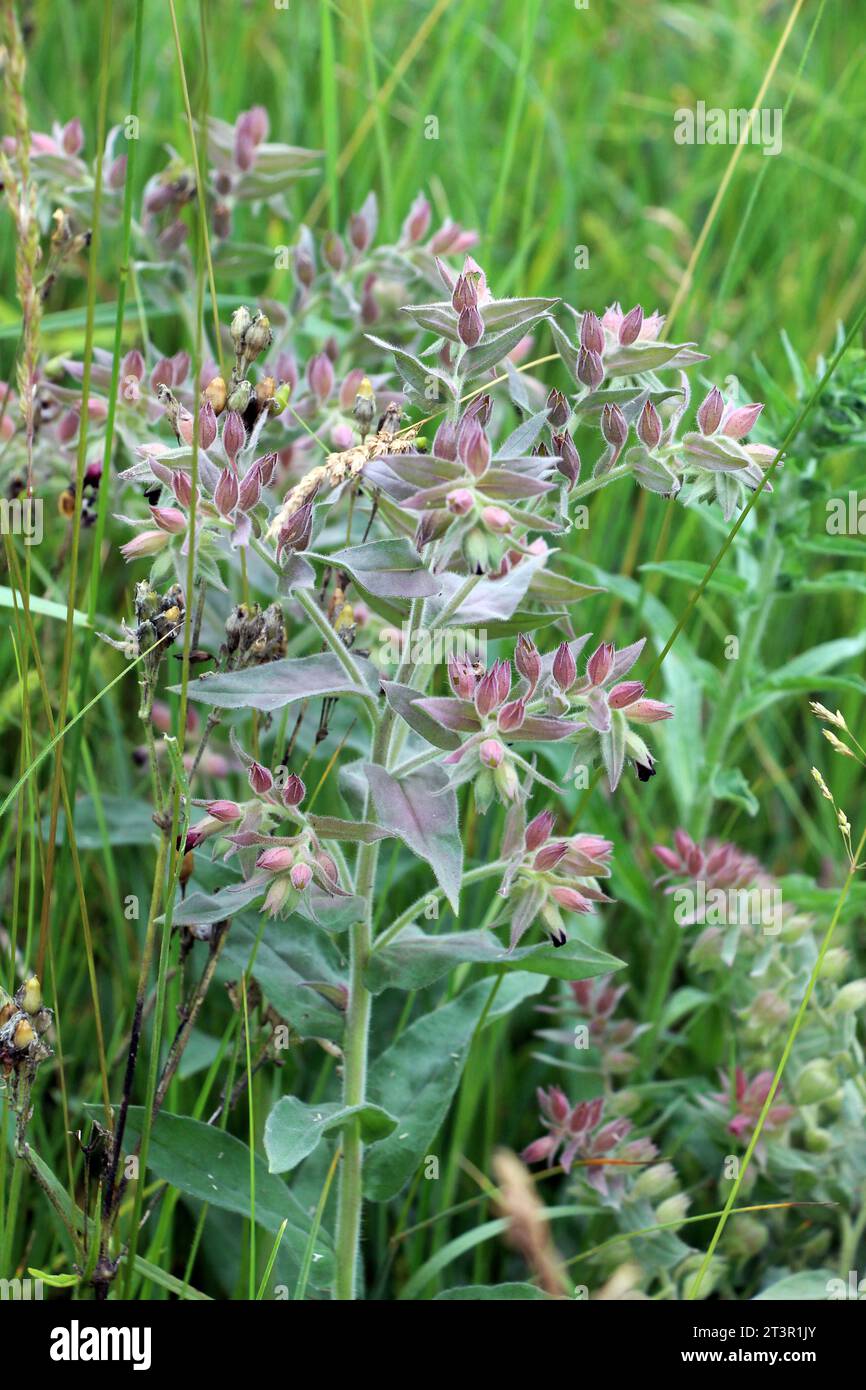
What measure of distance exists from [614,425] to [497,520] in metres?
0.33

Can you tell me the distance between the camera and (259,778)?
1.55m

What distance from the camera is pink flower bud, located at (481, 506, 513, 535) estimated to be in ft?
4.42

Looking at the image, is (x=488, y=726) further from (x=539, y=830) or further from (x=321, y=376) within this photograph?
(x=321, y=376)

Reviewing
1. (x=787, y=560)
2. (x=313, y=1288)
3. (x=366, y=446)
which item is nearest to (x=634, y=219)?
(x=787, y=560)

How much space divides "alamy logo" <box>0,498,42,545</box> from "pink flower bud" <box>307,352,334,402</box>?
498 millimetres

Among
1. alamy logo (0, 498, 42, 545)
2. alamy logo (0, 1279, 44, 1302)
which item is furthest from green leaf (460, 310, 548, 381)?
alamy logo (0, 1279, 44, 1302)

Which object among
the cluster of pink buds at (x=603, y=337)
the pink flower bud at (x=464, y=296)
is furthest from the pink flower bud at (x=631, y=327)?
the pink flower bud at (x=464, y=296)

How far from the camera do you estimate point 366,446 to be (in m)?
1.52

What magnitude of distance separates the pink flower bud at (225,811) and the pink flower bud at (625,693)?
456mm

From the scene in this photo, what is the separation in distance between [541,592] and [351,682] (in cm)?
25

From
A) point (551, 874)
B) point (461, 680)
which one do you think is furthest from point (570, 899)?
point (461, 680)

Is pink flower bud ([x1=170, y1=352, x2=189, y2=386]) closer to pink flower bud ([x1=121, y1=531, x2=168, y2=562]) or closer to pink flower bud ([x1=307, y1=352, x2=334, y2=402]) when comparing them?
pink flower bud ([x1=307, y1=352, x2=334, y2=402])

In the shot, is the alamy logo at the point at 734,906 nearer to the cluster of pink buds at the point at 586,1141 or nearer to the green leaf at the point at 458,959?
the cluster of pink buds at the point at 586,1141
